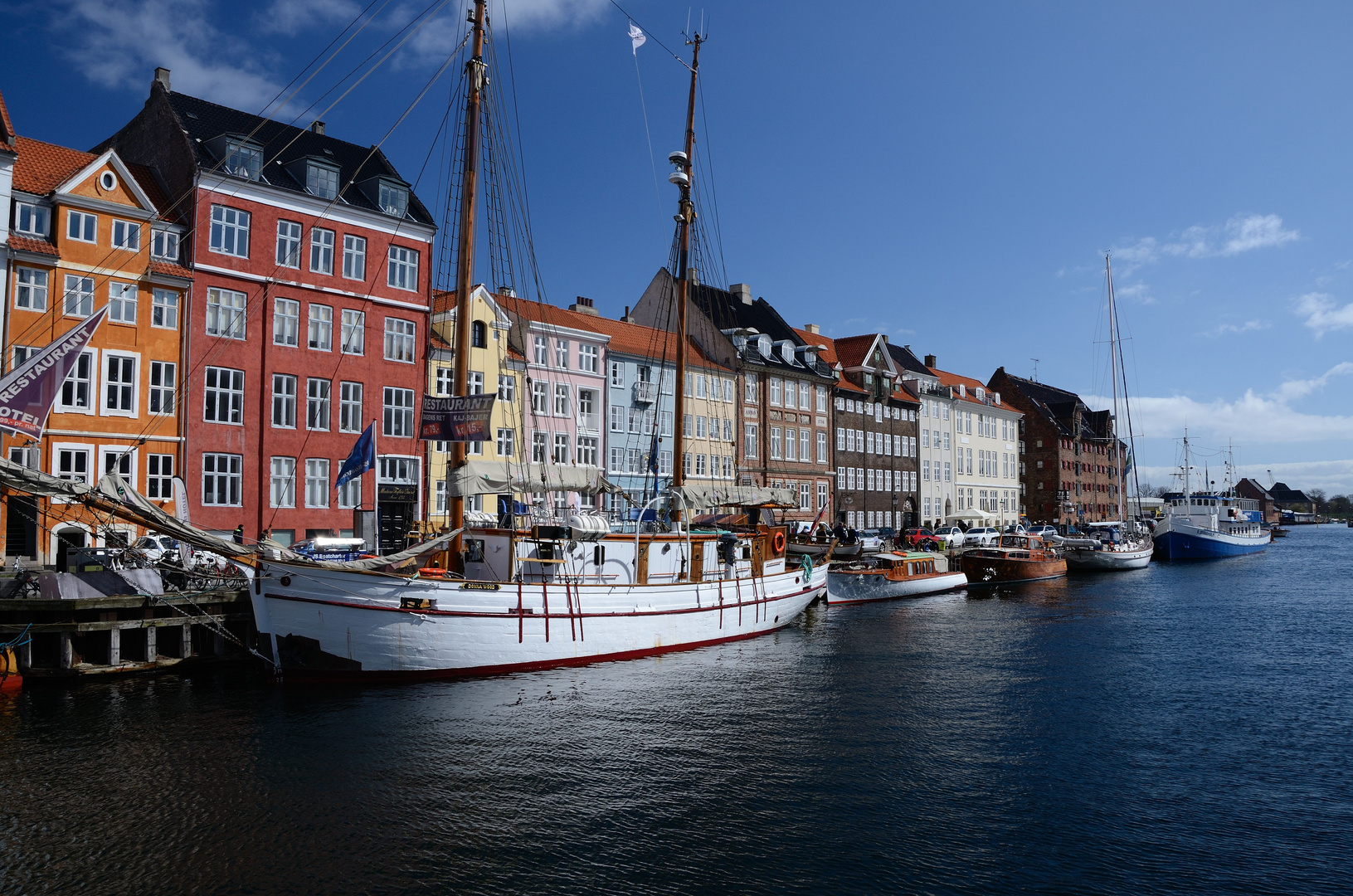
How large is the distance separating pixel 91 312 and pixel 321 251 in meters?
9.70

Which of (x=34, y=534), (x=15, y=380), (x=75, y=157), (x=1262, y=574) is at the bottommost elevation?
(x=1262, y=574)

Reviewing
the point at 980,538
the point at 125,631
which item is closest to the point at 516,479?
the point at 125,631

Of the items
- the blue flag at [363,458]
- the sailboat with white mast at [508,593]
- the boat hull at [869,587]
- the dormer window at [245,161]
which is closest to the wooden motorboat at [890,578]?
the boat hull at [869,587]

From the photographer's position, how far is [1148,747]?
1906 centimetres

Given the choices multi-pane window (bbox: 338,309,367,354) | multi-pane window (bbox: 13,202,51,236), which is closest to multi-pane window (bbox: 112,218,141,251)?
multi-pane window (bbox: 13,202,51,236)

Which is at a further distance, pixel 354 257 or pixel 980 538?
pixel 980 538

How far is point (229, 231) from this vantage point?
39344mm

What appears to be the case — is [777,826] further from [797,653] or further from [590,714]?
[797,653]

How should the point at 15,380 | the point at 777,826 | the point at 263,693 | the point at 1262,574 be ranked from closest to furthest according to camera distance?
the point at 777,826
the point at 15,380
the point at 263,693
the point at 1262,574

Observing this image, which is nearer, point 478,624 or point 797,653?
point 478,624

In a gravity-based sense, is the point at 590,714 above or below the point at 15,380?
below

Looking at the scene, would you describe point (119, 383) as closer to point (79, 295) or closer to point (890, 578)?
point (79, 295)

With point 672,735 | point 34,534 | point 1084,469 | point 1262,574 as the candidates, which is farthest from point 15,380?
point 1084,469

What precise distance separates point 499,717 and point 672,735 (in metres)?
3.91
